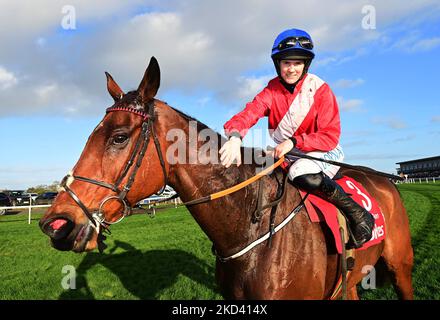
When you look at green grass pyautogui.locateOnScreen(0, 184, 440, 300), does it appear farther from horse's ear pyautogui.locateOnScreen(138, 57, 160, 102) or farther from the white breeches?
horse's ear pyautogui.locateOnScreen(138, 57, 160, 102)

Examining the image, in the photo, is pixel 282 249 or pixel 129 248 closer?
pixel 282 249

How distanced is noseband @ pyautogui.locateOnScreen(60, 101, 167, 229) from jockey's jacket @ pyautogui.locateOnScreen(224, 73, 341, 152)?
785 mm

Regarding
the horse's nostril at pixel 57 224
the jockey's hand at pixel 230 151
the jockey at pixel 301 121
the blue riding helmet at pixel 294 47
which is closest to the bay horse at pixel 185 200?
the horse's nostril at pixel 57 224

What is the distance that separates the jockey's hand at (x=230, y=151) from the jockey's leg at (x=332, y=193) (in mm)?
636

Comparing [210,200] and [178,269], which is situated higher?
[210,200]

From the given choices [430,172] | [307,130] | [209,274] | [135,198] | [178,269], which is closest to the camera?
[135,198]

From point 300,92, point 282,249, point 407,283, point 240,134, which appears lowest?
point 407,283

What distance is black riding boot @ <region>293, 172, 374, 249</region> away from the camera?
3.36 meters

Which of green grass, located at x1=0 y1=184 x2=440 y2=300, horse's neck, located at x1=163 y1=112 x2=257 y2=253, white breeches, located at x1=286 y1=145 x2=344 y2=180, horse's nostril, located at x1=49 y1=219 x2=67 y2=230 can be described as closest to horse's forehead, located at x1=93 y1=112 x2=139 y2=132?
horse's neck, located at x1=163 y1=112 x2=257 y2=253

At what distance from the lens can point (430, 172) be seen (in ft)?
284

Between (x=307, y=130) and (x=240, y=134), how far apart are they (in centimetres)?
88

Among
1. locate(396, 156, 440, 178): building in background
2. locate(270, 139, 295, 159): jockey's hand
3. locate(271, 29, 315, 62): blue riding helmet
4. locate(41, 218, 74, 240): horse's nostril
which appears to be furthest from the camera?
locate(396, 156, 440, 178): building in background
